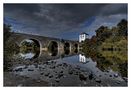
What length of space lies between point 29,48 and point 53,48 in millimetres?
280

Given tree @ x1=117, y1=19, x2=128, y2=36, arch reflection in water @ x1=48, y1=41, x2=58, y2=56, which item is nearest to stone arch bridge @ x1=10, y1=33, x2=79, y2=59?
arch reflection in water @ x1=48, y1=41, x2=58, y2=56

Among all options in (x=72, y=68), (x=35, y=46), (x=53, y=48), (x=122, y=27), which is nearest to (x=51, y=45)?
(x=53, y=48)

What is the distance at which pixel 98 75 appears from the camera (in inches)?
121

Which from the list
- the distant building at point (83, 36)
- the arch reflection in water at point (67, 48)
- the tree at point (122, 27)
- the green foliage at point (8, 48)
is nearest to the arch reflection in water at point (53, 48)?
the arch reflection in water at point (67, 48)

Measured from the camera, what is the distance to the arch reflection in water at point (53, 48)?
3216 millimetres

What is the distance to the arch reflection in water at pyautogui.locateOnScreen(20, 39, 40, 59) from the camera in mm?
3188

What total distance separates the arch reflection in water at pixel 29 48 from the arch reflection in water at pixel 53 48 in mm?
146

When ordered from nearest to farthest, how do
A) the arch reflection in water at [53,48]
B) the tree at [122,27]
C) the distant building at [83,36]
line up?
the tree at [122,27], the distant building at [83,36], the arch reflection in water at [53,48]

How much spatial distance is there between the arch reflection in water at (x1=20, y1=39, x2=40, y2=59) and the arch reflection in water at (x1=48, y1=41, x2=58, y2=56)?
0.15m

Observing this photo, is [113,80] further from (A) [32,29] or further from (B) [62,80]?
(A) [32,29]

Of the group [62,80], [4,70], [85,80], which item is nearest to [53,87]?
[62,80]

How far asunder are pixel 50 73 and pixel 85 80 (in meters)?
0.40

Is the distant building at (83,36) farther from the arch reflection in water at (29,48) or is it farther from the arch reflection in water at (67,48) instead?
the arch reflection in water at (29,48)

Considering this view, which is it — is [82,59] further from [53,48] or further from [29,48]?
[29,48]
